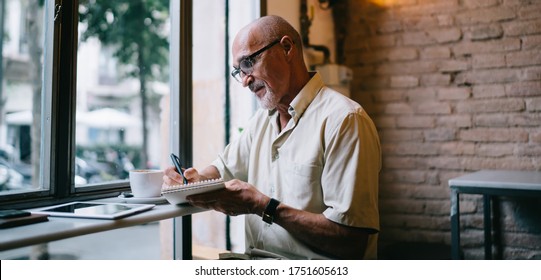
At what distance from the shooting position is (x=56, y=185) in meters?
1.45

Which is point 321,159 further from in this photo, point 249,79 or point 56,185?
point 56,185

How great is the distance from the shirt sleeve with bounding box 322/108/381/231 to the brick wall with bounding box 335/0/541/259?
64.9 inches

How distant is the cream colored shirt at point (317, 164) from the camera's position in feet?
4.14

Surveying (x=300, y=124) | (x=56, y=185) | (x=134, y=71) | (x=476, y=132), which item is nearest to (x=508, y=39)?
(x=476, y=132)

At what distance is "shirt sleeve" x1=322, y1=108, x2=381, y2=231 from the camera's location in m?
1.24

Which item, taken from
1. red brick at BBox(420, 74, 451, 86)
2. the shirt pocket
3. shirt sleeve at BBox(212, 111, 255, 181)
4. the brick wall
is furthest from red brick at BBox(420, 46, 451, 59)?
the shirt pocket

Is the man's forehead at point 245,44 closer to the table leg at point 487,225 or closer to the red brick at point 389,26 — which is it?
the red brick at point 389,26

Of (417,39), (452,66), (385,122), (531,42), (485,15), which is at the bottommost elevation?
(385,122)

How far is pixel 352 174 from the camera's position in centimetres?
125

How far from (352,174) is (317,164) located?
146 millimetres

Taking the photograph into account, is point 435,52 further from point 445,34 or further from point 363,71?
point 363,71

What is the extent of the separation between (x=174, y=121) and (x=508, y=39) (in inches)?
83.0

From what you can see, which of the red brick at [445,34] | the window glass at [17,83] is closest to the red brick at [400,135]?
the red brick at [445,34]

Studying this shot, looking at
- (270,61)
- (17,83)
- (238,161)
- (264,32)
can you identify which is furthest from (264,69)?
(17,83)
